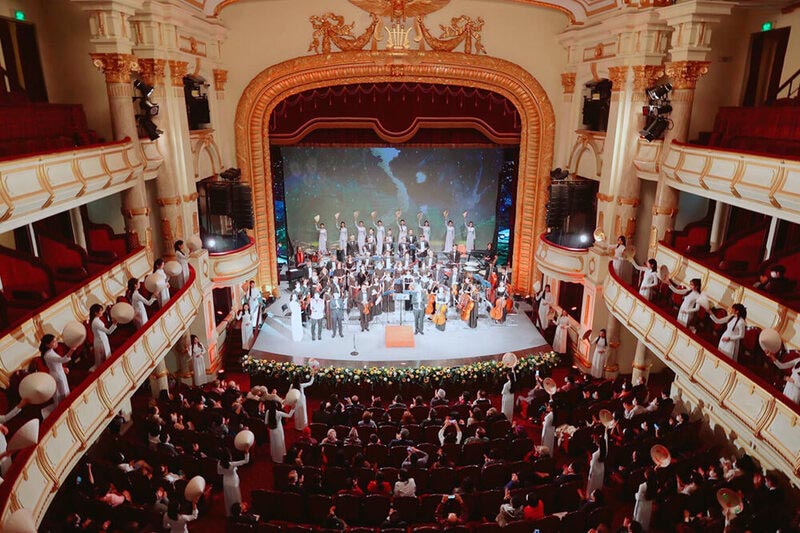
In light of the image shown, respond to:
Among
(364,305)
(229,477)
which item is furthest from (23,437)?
(364,305)

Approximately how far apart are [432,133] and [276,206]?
18.1 ft

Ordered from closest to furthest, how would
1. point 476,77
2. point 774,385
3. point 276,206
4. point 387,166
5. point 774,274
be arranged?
1. point 774,385
2. point 774,274
3. point 476,77
4. point 276,206
5. point 387,166

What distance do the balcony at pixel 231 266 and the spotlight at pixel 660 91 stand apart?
31.9 feet

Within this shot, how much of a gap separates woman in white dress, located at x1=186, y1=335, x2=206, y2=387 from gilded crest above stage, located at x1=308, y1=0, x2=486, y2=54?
837 centimetres

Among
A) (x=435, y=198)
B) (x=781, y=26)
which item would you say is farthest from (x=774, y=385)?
(x=435, y=198)

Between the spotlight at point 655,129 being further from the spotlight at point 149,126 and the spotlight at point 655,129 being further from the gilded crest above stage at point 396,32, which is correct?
the spotlight at point 149,126

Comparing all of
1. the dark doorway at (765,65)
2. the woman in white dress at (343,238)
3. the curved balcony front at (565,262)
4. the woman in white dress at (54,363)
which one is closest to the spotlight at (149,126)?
the woman in white dress at (54,363)

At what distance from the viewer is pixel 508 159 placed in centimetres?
1855

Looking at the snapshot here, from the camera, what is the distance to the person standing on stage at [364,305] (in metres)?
14.4

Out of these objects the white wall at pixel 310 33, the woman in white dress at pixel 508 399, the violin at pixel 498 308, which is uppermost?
the white wall at pixel 310 33

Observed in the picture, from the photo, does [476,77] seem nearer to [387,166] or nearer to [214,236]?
[387,166]

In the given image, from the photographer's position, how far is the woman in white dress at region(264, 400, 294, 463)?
9758mm

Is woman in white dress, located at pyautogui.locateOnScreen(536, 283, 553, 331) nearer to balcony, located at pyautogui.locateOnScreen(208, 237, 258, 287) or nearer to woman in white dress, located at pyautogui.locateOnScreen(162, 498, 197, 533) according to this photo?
balcony, located at pyautogui.locateOnScreen(208, 237, 258, 287)

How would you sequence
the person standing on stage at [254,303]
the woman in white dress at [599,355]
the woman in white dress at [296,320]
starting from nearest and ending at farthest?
the woman in white dress at [599,355], the woman in white dress at [296,320], the person standing on stage at [254,303]
